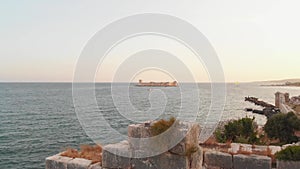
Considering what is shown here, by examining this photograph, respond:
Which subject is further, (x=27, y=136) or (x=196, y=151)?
(x=27, y=136)

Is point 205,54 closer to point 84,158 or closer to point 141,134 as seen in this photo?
point 141,134

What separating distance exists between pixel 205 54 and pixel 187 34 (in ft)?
2.33

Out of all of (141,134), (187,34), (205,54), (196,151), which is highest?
(187,34)

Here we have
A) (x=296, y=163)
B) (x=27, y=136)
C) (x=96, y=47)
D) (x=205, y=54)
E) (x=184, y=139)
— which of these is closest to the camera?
(x=184, y=139)

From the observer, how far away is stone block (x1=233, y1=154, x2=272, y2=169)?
6.18 metres

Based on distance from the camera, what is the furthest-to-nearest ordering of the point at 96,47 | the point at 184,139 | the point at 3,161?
the point at 3,161 → the point at 96,47 → the point at 184,139

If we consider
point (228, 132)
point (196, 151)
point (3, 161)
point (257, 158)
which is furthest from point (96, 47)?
point (3, 161)

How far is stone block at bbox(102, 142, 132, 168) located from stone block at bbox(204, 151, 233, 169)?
2091mm

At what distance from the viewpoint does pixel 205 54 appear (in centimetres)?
689

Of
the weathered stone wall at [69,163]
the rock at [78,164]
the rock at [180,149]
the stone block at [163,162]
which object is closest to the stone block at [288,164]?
the stone block at [163,162]

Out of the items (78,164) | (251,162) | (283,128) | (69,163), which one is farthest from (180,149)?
(283,128)

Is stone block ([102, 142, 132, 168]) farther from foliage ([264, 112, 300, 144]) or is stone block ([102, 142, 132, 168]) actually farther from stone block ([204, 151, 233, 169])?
foliage ([264, 112, 300, 144])

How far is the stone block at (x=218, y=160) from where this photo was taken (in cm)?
646

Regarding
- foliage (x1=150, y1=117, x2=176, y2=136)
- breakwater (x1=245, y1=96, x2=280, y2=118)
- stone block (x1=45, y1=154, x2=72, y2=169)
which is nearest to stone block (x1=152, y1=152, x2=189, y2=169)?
foliage (x1=150, y1=117, x2=176, y2=136)
